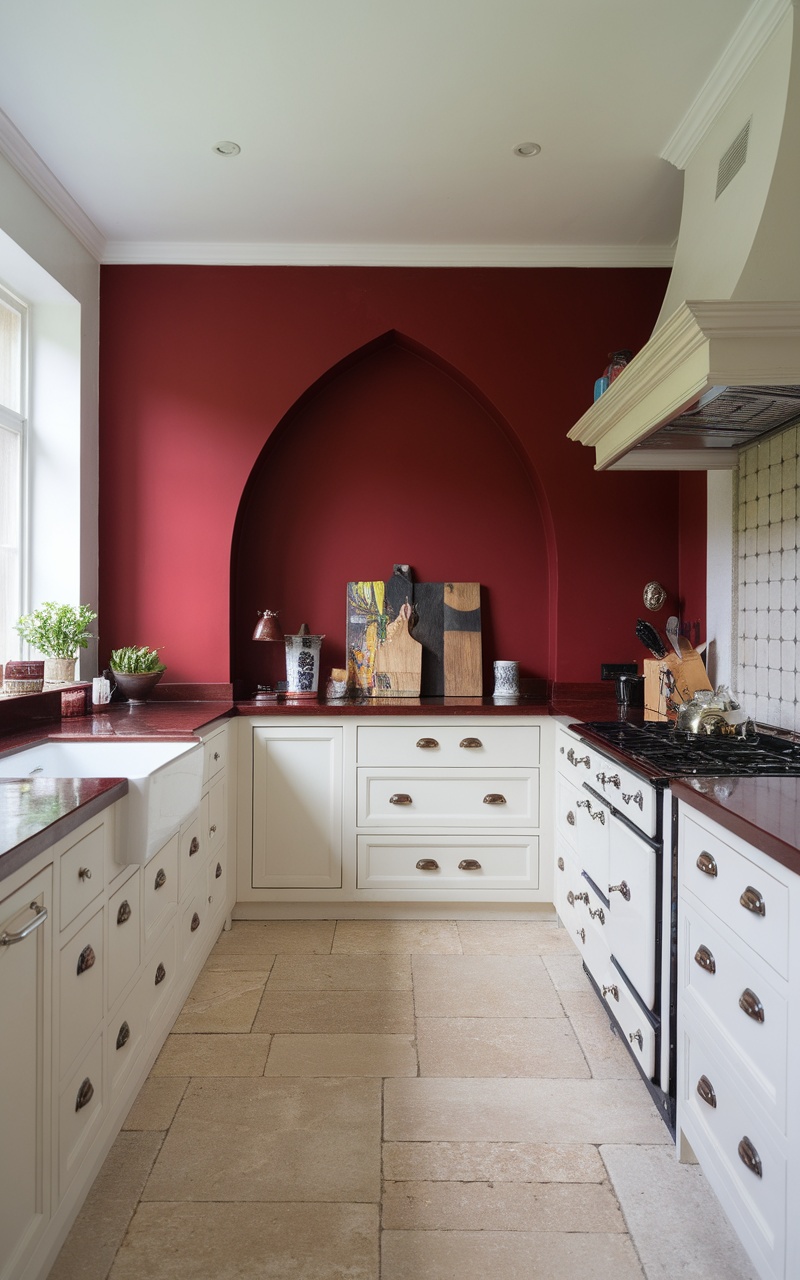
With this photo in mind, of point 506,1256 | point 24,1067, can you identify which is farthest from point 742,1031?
point 24,1067

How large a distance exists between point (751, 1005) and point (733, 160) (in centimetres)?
217

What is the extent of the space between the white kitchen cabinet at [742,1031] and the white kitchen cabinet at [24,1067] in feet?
3.79

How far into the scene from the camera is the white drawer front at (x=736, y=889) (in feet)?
4.36

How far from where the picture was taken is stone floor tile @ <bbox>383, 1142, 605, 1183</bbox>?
5.99 ft

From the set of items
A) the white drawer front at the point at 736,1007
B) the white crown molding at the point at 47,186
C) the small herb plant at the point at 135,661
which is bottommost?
the white drawer front at the point at 736,1007

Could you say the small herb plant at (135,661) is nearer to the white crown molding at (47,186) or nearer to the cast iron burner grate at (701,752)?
the white crown molding at (47,186)

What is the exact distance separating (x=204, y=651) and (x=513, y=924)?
5.52 ft

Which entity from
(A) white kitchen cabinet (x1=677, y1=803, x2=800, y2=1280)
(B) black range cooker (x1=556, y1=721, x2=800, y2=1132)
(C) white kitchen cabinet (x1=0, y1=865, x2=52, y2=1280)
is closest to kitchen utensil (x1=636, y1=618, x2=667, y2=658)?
(B) black range cooker (x1=556, y1=721, x2=800, y2=1132)

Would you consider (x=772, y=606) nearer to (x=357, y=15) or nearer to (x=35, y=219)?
(x=357, y=15)

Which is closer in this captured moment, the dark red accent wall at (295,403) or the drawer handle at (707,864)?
the drawer handle at (707,864)

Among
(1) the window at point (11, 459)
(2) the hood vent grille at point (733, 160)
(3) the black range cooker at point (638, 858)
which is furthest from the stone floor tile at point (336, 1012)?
(2) the hood vent grille at point (733, 160)

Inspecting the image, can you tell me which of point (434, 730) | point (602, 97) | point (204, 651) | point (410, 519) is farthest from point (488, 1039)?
point (602, 97)

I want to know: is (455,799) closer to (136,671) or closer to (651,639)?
(651,639)

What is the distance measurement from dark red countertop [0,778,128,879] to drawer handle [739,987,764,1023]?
119 cm
